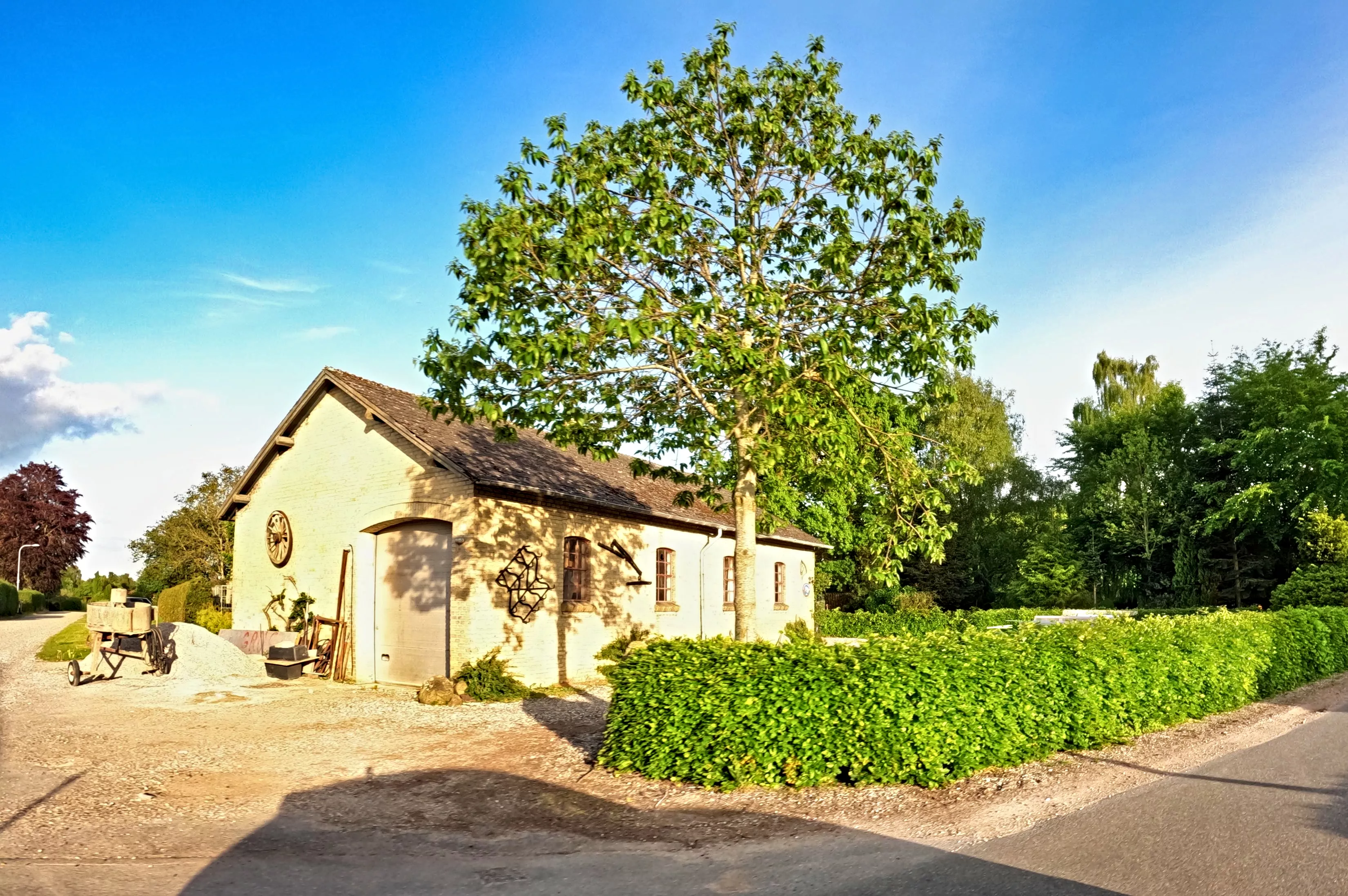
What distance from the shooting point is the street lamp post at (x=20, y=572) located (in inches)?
2115

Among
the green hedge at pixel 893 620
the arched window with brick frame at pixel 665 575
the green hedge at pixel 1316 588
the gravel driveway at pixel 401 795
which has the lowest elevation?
the green hedge at pixel 893 620

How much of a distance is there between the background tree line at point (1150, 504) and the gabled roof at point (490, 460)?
1179cm

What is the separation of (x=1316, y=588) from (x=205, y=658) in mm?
31200

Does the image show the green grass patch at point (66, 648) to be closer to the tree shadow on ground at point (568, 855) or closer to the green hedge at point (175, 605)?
the green hedge at point (175, 605)

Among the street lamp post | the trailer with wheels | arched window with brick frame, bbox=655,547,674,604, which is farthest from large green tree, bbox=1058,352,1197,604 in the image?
the street lamp post

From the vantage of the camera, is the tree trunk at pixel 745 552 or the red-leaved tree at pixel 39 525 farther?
the red-leaved tree at pixel 39 525

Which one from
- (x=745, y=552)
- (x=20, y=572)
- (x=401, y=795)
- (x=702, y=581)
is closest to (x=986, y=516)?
(x=702, y=581)

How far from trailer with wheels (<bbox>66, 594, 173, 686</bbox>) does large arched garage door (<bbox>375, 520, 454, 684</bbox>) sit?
15.4 ft

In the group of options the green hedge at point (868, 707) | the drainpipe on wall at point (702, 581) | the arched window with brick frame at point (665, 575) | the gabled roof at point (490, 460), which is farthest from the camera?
the drainpipe on wall at point (702, 581)

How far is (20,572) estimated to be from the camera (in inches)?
2203

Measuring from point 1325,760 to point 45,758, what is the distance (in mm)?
14033

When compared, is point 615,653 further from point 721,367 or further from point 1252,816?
point 1252,816

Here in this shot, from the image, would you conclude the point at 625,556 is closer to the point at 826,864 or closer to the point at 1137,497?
the point at 826,864

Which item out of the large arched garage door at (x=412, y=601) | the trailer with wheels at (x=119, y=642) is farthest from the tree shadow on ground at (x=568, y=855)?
the trailer with wheels at (x=119, y=642)
